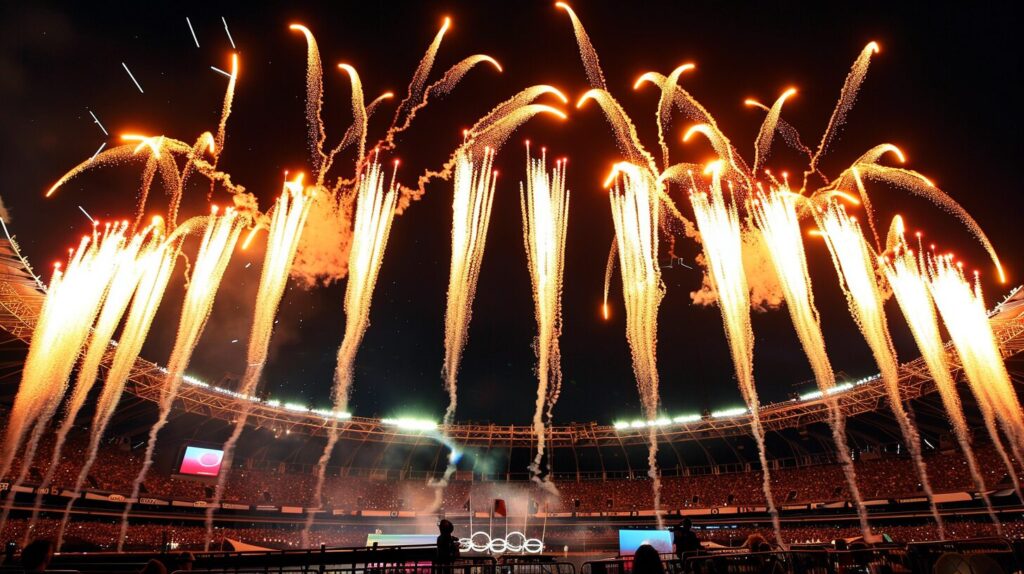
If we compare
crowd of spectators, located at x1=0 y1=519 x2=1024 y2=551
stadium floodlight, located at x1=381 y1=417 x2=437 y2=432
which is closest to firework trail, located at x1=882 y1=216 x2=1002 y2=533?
crowd of spectators, located at x1=0 y1=519 x2=1024 y2=551

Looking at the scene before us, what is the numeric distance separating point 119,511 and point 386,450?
58.8 feet

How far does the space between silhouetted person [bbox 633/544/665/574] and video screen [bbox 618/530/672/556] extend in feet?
51.3

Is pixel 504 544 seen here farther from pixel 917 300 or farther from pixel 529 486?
pixel 917 300

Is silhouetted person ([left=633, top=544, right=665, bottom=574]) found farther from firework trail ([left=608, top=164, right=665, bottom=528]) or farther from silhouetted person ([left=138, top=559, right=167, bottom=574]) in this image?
firework trail ([left=608, top=164, right=665, bottom=528])

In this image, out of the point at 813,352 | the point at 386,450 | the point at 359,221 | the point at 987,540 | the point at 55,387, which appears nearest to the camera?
the point at 987,540

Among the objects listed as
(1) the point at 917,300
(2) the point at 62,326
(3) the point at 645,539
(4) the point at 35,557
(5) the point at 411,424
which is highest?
(1) the point at 917,300

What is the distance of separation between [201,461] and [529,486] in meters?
23.9

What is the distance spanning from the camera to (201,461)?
31.7m

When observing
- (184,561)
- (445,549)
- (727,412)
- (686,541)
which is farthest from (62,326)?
(727,412)

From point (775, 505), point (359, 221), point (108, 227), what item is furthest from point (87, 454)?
point (775, 505)

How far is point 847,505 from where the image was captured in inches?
1303

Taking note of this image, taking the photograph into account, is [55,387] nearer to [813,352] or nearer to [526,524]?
[526,524]

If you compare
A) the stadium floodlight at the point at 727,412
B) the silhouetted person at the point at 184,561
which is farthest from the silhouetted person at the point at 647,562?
the stadium floodlight at the point at 727,412

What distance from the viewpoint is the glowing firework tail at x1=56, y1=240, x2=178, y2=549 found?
66.8 feet
